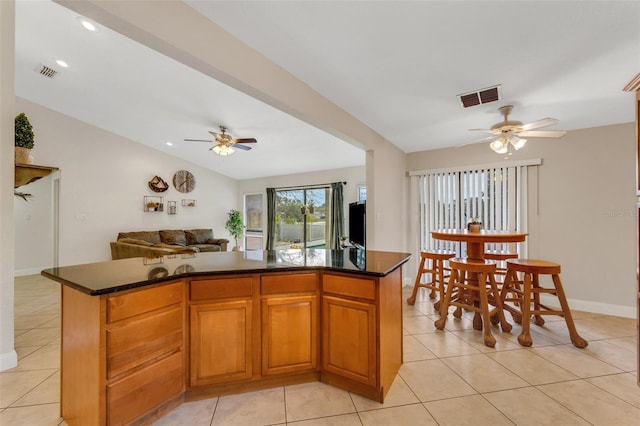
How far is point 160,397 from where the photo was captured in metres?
1.61

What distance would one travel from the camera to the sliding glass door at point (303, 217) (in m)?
7.33

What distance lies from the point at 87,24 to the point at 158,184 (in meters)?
4.74

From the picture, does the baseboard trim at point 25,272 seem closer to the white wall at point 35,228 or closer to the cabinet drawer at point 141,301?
the white wall at point 35,228

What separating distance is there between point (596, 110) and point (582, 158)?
759 mm

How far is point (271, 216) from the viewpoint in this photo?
26.4 ft

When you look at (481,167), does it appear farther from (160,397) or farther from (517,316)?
(160,397)

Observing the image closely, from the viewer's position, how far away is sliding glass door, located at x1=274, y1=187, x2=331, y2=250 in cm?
733

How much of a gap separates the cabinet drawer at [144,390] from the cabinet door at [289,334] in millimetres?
556

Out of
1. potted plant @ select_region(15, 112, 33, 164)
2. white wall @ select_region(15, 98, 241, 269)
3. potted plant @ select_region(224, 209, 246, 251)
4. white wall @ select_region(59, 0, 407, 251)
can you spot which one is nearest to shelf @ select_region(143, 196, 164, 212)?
white wall @ select_region(15, 98, 241, 269)

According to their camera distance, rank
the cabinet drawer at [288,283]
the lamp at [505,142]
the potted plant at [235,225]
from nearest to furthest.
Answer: the cabinet drawer at [288,283] < the lamp at [505,142] < the potted plant at [235,225]

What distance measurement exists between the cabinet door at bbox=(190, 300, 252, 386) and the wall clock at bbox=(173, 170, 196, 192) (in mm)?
6515

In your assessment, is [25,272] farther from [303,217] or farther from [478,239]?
[478,239]

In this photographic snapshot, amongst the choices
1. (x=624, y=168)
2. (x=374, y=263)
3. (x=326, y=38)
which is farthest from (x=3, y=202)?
(x=624, y=168)

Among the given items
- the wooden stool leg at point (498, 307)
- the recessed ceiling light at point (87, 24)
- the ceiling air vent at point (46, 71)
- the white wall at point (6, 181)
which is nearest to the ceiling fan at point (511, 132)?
the wooden stool leg at point (498, 307)
